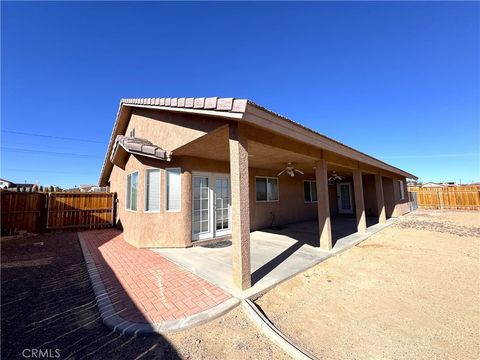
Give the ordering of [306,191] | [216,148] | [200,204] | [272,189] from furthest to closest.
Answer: [306,191] < [272,189] < [200,204] < [216,148]

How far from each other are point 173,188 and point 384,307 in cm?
631

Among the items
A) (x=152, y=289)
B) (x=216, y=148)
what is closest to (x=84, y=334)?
(x=152, y=289)

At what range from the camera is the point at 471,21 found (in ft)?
23.7

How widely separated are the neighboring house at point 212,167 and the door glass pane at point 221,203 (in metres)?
0.04

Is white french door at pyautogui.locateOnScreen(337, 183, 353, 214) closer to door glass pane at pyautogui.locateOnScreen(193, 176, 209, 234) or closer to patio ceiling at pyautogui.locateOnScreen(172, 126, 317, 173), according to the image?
patio ceiling at pyautogui.locateOnScreen(172, 126, 317, 173)

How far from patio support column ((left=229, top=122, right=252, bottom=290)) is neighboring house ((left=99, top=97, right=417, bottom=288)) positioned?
0.06 ft

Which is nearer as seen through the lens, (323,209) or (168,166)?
(323,209)

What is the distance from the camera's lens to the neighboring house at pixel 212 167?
3844 mm

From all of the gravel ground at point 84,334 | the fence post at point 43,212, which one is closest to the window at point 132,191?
the gravel ground at point 84,334

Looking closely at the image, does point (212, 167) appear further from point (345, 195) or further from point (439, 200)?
point (439, 200)

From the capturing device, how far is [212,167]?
7.68m

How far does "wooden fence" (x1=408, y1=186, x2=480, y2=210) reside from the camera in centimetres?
1879

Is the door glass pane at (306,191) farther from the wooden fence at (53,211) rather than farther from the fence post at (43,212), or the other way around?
the fence post at (43,212)

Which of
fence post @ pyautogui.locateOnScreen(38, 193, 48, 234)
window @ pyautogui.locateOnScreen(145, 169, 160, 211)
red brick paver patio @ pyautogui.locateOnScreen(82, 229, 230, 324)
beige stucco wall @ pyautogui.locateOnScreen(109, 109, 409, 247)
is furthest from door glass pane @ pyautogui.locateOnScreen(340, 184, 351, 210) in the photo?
fence post @ pyautogui.locateOnScreen(38, 193, 48, 234)
